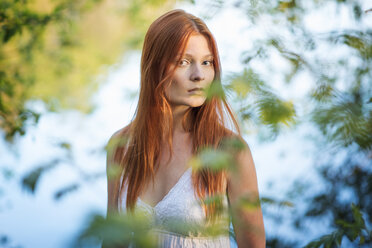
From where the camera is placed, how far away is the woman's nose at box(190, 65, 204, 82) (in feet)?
3.82

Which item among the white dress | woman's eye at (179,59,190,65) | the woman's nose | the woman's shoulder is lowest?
the white dress

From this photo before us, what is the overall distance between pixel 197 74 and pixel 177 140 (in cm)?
37

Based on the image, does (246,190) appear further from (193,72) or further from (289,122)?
(289,122)

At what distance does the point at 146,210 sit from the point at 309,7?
33.9 inches

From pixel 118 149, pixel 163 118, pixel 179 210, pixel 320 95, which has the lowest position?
pixel 179 210

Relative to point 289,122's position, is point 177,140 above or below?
below

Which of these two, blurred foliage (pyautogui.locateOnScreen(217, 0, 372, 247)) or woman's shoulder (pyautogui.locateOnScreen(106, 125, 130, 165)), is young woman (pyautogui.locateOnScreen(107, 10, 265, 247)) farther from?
blurred foliage (pyautogui.locateOnScreen(217, 0, 372, 247))

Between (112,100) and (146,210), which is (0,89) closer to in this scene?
(146,210)

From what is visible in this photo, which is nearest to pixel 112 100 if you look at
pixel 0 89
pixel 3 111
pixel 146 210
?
pixel 0 89

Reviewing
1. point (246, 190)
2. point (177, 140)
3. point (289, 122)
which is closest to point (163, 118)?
point (177, 140)

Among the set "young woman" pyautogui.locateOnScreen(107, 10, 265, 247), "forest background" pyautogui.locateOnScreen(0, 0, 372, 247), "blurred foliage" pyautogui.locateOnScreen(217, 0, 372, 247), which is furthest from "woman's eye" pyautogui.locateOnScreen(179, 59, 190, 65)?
"blurred foliage" pyautogui.locateOnScreen(217, 0, 372, 247)

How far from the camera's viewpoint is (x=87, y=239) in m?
0.38

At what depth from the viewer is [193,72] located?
1.17m

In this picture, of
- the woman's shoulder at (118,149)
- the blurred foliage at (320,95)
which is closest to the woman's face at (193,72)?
the blurred foliage at (320,95)
